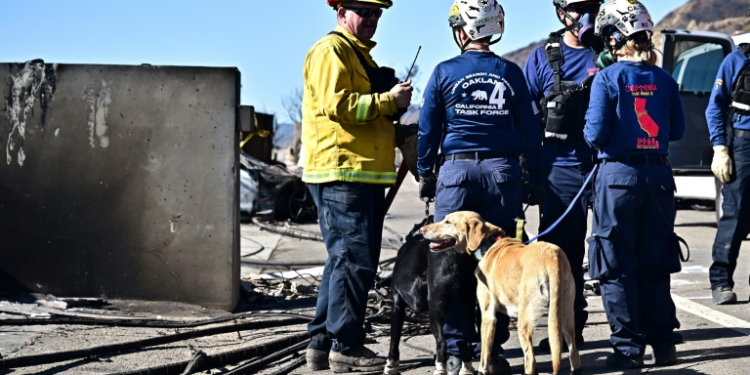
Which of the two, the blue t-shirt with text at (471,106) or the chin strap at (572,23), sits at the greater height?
the chin strap at (572,23)

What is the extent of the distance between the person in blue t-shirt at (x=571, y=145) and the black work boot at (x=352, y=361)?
1.20 meters

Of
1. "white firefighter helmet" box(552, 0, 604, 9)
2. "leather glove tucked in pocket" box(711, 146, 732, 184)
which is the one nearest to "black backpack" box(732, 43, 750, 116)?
"leather glove tucked in pocket" box(711, 146, 732, 184)

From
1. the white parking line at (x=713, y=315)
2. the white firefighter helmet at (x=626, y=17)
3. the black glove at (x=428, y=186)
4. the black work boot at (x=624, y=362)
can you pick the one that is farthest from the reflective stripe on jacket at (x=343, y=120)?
the white parking line at (x=713, y=315)

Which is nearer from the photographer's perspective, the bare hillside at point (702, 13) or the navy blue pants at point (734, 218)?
the navy blue pants at point (734, 218)

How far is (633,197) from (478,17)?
1386mm

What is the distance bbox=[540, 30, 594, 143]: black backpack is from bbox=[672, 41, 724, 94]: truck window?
9.24m

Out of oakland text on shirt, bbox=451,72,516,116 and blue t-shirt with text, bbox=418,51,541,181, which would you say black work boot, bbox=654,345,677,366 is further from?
oakland text on shirt, bbox=451,72,516,116

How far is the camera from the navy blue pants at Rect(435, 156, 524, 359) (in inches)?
237

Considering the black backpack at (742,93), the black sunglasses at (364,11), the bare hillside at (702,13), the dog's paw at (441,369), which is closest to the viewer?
the dog's paw at (441,369)

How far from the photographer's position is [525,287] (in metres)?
5.50

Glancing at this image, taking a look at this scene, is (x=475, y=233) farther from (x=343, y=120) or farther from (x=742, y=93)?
(x=742, y=93)

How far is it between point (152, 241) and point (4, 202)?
1.28 meters

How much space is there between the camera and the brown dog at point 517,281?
17.7 feet

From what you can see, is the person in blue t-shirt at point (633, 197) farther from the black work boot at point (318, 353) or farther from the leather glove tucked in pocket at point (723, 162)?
the leather glove tucked in pocket at point (723, 162)
